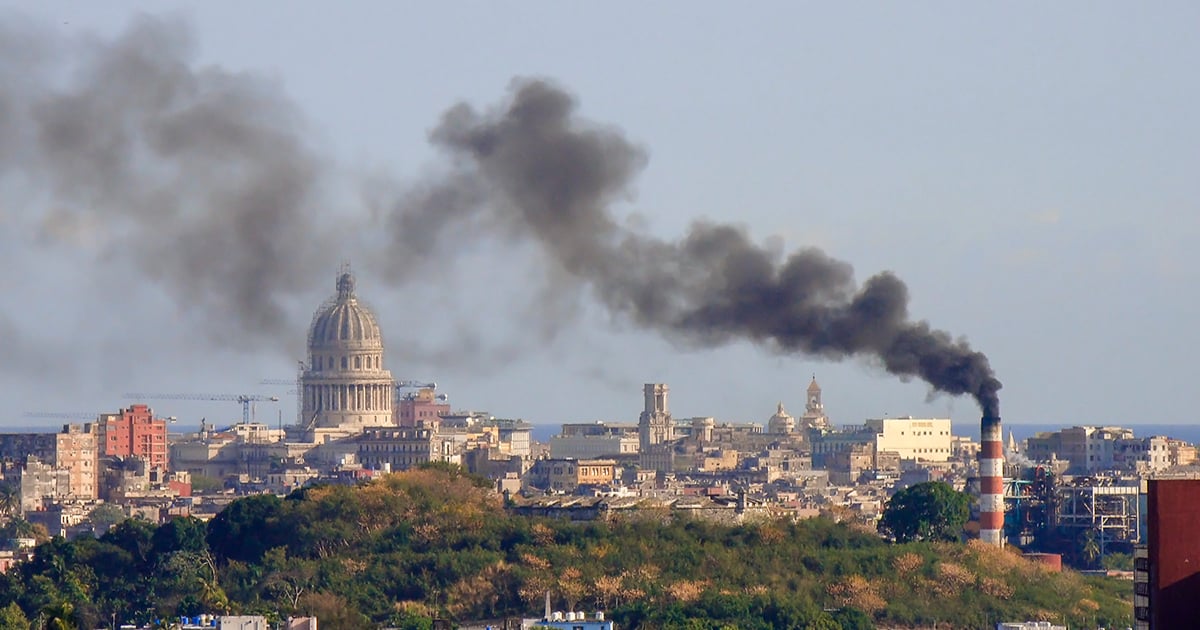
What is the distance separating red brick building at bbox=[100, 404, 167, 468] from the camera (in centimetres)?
18338

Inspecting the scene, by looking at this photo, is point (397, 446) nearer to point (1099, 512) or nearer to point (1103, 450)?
point (1103, 450)

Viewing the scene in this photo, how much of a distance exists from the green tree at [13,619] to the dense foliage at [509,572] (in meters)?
0.25

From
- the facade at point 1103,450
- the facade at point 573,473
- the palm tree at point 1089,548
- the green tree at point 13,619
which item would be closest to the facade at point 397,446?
the facade at point 573,473

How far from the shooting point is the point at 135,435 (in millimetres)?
186375

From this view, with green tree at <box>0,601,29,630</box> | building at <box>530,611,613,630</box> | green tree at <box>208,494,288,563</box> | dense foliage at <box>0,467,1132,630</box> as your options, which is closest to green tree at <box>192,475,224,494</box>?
green tree at <box>208,494,288,563</box>

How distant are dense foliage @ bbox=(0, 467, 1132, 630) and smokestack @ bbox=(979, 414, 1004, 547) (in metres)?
3.68

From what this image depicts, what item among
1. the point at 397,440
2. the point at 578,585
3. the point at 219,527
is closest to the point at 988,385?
the point at 578,585

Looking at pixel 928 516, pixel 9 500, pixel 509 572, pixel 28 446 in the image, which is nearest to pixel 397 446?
pixel 28 446

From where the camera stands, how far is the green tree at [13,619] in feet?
244

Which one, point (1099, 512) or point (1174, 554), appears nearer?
point (1174, 554)

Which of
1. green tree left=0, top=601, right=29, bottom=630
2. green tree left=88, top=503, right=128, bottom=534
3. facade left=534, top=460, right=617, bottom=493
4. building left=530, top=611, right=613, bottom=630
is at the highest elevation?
facade left=534, top=460, right=617, bottom=493

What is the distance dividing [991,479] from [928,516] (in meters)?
3.44

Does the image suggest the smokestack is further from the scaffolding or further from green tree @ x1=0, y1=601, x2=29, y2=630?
green tree @ x1=0, y1=601, x2=29, y2=630

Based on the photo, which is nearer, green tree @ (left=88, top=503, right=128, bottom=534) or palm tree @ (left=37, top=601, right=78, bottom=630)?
palm tree @ (left=37, top=601, right=78, bottom=630)
